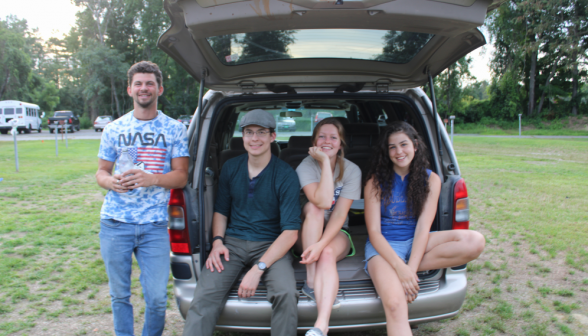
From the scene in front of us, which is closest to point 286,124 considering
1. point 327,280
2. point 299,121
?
point 299,121

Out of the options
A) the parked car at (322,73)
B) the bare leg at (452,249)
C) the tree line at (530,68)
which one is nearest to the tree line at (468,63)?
the tree line at (530,68)

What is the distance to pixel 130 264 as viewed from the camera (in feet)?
7.38

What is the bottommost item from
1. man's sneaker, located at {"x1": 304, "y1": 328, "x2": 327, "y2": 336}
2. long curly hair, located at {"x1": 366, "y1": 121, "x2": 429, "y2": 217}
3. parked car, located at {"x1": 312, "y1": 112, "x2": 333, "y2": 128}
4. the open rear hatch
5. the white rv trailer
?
man's sneaker, located at {"x1": 304, "y1": 328, "x2": 327, "y2": 336}

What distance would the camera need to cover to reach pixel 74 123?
106 ft

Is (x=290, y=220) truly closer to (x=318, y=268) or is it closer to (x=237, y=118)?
(x=318, y=268)

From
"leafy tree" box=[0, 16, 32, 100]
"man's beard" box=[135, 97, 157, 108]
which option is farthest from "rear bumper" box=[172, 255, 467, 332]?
"leafy tree" box=[0, 16, 32, 100]

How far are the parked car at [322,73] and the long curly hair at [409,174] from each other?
127mm

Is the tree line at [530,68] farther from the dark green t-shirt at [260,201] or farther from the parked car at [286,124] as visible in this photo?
the dark green t-shirt at [260,201]

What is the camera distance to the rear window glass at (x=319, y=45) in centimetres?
211

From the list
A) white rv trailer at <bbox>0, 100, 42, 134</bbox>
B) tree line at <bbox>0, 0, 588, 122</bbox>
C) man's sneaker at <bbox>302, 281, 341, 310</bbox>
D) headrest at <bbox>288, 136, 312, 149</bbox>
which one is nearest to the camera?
man's sneaker at <bbox>302, 281, 341, 310</bbox>

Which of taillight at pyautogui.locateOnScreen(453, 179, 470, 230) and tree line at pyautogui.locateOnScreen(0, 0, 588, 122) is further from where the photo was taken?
tree line at pyautogui.locateOnScreen(0, 0, 588, 122)

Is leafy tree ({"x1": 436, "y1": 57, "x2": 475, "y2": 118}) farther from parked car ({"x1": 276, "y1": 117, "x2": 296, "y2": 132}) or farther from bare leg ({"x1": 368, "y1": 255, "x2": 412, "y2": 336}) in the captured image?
bare leg ({"x1": 368, "y1": 255, "x2": 412, "y2": 336})

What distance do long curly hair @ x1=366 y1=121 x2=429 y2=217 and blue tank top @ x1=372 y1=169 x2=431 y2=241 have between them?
34 mm

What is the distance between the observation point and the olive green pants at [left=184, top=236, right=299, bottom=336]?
203 centimetres
